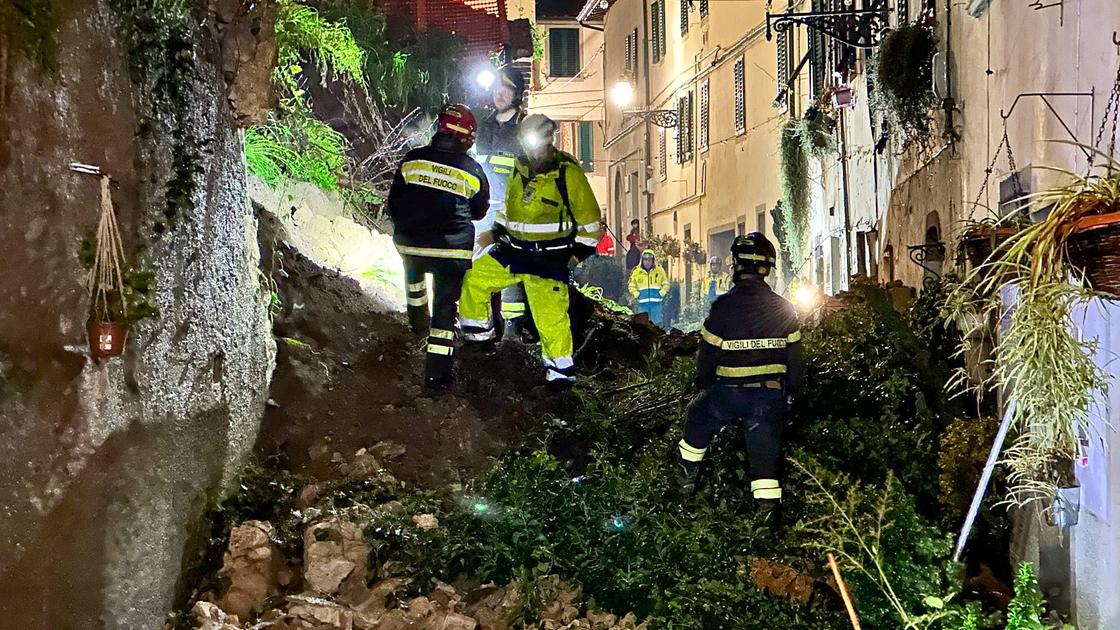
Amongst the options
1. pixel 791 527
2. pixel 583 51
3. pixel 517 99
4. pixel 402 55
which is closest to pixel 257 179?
pixel 402 55

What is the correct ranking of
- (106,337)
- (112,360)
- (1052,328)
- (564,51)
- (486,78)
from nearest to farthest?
(1052,328) < (106,337) < (112,360) < (486,78) < (564,51)

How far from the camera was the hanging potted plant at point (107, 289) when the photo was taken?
13.4 feet

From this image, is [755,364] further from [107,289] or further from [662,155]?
[662,155]

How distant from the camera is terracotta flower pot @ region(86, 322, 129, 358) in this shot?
13.4 feet

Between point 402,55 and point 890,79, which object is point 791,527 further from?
point 402,55

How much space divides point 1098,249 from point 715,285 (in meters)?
17.5

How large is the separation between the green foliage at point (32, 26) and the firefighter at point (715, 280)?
16765 mm

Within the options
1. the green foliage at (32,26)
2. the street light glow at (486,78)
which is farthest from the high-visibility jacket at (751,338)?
the street light glow at (486,78)

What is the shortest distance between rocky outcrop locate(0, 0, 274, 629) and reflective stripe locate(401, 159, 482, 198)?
1500 mm

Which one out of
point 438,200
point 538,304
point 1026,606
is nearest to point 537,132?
point 438,200

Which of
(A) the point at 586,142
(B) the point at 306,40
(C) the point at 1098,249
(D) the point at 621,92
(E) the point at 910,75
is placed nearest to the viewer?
(C) the point at 1098,249

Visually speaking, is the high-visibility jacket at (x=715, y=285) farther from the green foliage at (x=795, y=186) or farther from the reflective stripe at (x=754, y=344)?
the reflective stripe at (x=754, y=344)

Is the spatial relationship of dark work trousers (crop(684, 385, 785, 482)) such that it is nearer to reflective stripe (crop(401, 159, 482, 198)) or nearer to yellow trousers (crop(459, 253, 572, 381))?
yellow trousers (crop(459, 253, 572, 381))

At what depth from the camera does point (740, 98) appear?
19828 millimetres
